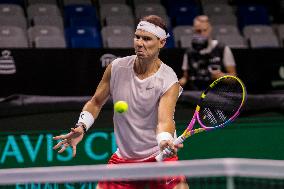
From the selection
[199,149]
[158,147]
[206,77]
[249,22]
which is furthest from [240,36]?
[158,147]

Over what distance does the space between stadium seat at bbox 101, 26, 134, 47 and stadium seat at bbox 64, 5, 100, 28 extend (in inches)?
19.4

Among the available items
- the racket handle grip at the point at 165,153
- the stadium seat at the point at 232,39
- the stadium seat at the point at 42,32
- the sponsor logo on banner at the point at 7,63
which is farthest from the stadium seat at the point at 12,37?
the racket handle grip at the point at 165,153

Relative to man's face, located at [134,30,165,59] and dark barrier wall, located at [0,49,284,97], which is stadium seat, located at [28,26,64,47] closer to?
dark barrier wall, located at [0,49,284,97]

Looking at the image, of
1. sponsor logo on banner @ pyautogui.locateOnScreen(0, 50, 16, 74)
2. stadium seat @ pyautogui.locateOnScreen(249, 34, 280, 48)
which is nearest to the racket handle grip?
sponsor logo on banner @ pyautogui.locateOnScreen(0, 50, 16, 74)

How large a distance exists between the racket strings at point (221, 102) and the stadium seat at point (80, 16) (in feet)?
19.4

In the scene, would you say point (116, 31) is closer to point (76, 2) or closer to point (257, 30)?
point (76, 2)

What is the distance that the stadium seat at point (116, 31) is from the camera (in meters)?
10.6

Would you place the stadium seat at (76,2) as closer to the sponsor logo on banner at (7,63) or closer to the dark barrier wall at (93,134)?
the sponsor logo on banner at (7,63)

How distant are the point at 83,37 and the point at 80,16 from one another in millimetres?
796

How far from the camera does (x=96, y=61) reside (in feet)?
28.1

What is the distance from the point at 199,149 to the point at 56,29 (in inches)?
149

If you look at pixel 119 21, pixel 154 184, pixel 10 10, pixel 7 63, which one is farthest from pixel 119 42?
pixel 154 184

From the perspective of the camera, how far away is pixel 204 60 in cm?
838

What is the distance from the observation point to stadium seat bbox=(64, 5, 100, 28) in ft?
36.4
